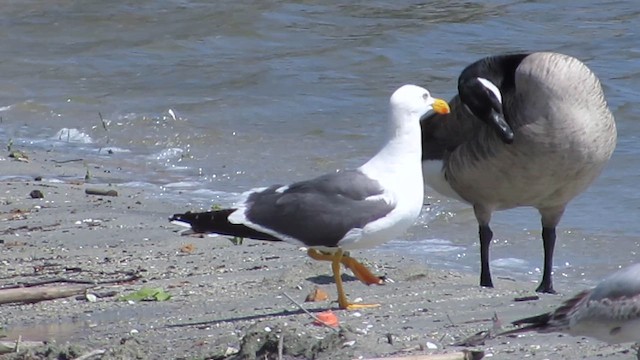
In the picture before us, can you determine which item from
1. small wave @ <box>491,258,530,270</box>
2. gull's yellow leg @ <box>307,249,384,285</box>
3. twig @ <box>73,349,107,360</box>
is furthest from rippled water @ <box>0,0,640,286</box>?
twig @ <box>73,349,107,360</box>

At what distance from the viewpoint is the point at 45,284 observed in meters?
7.29

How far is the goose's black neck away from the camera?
340 inches

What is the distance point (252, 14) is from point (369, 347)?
46.0 feet

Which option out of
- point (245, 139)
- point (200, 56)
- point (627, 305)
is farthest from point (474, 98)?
point (200, 56)

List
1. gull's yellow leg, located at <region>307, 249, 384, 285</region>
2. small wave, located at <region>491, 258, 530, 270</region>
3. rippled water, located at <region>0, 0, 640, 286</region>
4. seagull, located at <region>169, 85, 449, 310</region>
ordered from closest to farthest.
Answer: seagull, located at <region>169, 85, 449, 310</region>, gull's yellow leg, located at <region>307, 249, 384, 285</region>, small wave, located at <region>491, 258, 530, 270</region>, rippled water, located at <region>0, 0, 640, 286</region>

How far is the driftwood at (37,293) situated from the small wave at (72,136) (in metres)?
5.75

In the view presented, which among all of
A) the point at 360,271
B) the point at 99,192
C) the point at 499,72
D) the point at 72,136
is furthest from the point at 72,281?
the point at 72,136

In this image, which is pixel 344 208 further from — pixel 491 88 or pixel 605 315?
pixel 491 88

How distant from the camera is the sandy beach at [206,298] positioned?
5.78 metres

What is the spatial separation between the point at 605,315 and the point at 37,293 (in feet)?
10.2

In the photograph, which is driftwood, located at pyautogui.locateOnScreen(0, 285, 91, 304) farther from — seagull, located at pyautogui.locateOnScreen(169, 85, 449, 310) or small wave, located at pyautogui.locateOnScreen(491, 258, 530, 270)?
Answer: small wave, located at pyautogui.locateOnScreen(491, 258, 530, 270)

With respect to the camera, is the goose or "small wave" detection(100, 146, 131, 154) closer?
the goose

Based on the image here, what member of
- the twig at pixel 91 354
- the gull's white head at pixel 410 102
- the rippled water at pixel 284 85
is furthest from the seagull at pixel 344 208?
the rippled water at pixel 284 85

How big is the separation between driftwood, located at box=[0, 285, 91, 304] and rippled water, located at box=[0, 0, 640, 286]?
8.82 feet
